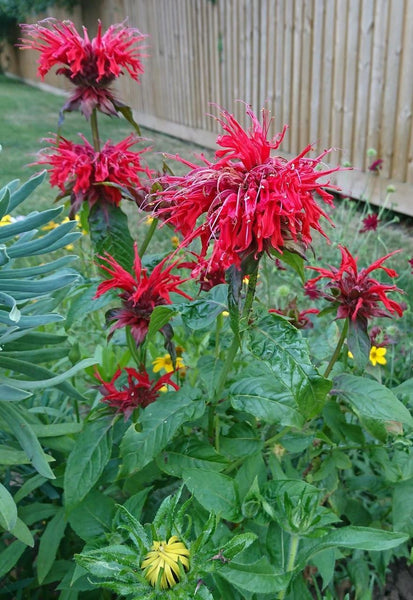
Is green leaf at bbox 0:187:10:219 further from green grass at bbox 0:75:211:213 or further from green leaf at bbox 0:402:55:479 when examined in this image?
green grass at bbox 0:75:211:213

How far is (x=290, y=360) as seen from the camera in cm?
84

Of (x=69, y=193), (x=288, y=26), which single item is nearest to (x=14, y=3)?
(x=288, y=26)

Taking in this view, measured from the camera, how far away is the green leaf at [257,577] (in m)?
0.79

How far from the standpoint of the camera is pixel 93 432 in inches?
41.5

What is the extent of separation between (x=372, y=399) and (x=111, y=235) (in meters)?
0.62

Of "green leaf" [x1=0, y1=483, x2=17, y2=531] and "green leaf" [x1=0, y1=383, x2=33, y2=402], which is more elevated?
"green leaf" [x1=0, y1=383, x2=33, y2=402]

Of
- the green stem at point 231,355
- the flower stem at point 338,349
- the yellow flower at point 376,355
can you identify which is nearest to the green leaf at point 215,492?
the green stem at point 231,355

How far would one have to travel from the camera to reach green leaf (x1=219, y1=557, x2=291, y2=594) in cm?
79

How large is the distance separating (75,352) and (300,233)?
0.62 meters

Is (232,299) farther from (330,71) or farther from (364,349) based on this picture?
(330,71)

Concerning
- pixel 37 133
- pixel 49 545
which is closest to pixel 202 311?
pixel 49 545

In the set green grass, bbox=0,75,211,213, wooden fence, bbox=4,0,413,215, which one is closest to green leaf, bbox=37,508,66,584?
wooden fence, bbox=4,0,413,215

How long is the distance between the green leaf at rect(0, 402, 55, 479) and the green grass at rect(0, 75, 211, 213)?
3.19 meters

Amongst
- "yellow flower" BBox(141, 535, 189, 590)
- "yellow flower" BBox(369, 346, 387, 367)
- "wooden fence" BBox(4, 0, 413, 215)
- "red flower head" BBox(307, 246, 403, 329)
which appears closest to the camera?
"yellow flower" BBox(141, 535, 189, 590)
